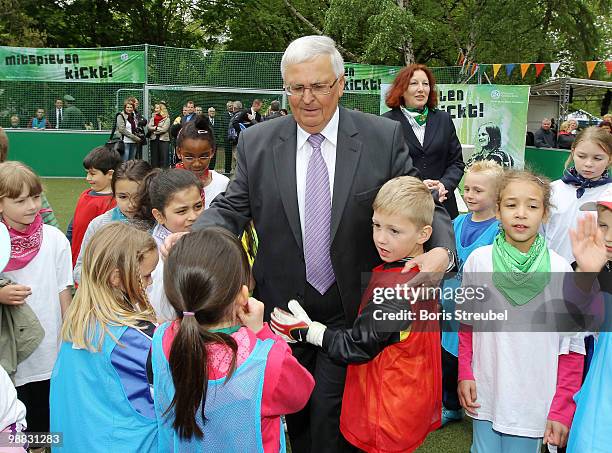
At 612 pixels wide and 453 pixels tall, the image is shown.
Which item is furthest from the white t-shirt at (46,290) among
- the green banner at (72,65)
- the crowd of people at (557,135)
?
the crowd of people at (557,135)

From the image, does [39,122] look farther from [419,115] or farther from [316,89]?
[316,89]

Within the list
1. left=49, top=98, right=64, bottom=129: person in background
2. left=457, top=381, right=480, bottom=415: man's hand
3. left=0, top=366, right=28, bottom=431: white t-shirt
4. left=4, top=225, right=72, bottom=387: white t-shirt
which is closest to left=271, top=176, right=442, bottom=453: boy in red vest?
left=457, top=381, right=480, bottom=415: man's hand

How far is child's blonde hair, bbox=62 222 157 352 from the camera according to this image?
2.44m

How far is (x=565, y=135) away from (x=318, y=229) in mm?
14383

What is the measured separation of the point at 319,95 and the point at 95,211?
2.59 metres

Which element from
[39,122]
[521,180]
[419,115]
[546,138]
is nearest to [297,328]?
[521,180]

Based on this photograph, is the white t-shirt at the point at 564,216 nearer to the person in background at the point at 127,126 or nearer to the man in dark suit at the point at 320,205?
the man in dark suit at the point at 320,205

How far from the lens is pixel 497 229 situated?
156 inches

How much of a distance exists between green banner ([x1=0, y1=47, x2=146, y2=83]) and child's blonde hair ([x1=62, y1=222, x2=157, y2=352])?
519 inches

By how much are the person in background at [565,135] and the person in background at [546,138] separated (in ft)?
4.00

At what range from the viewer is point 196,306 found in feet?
6.56

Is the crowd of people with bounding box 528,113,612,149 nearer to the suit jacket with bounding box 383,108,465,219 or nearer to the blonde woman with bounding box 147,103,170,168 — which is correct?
the blonde woman with bounding box 147,103,170,168

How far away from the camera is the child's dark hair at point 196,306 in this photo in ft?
6.42

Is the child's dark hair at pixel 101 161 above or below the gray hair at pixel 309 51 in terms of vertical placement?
below
